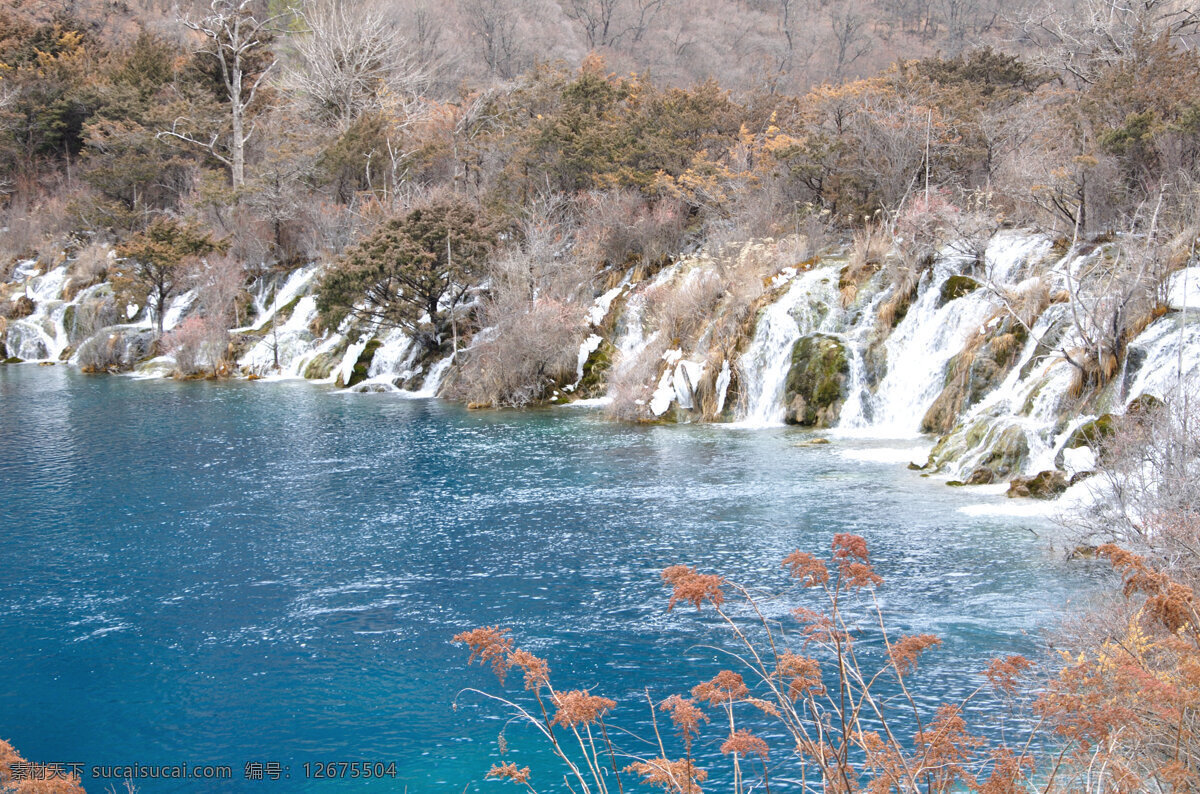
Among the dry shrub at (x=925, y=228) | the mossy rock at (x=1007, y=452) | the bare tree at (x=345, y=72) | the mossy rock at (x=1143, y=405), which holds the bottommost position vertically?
the mossy rock at (x=1007, y=452)

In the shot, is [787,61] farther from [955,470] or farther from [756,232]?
[955,470]

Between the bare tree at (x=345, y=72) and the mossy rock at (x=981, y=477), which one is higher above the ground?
the bare tree at (x=345, y=72)

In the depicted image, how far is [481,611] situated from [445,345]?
83.8ft

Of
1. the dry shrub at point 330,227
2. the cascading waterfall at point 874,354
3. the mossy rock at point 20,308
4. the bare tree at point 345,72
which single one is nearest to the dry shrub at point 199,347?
the cascading waterfall at point 874,354

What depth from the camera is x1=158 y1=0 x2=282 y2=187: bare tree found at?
5734 cm

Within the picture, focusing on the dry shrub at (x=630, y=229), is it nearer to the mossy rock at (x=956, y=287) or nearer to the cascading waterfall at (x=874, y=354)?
the cascading waterfall at (x=874, y=354)

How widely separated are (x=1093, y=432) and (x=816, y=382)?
9610 mm

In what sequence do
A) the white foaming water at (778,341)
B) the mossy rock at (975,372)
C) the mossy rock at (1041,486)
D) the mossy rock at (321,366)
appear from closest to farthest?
the mossy rock at (1041,486) → the mossy rock at (975,372) → the white foaming water at (778,341) → the mossy rock at (321,366)

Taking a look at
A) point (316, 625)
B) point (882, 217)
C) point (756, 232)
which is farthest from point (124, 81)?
point (316, 625)

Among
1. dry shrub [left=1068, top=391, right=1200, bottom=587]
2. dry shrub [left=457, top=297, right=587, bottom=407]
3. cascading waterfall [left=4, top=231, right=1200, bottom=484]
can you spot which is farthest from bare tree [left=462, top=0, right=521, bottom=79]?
dry shrub [left=1068, top=391, right=1200, bottom=587]

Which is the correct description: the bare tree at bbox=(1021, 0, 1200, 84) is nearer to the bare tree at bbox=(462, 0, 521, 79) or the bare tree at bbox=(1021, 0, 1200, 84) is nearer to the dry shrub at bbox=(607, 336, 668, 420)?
the dry shrub at bbox=(607, 336, 668, 420)

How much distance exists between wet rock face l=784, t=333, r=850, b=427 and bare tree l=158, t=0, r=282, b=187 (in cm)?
4009

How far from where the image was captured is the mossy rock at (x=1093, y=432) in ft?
50.1

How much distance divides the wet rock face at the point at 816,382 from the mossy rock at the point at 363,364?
748 inches
